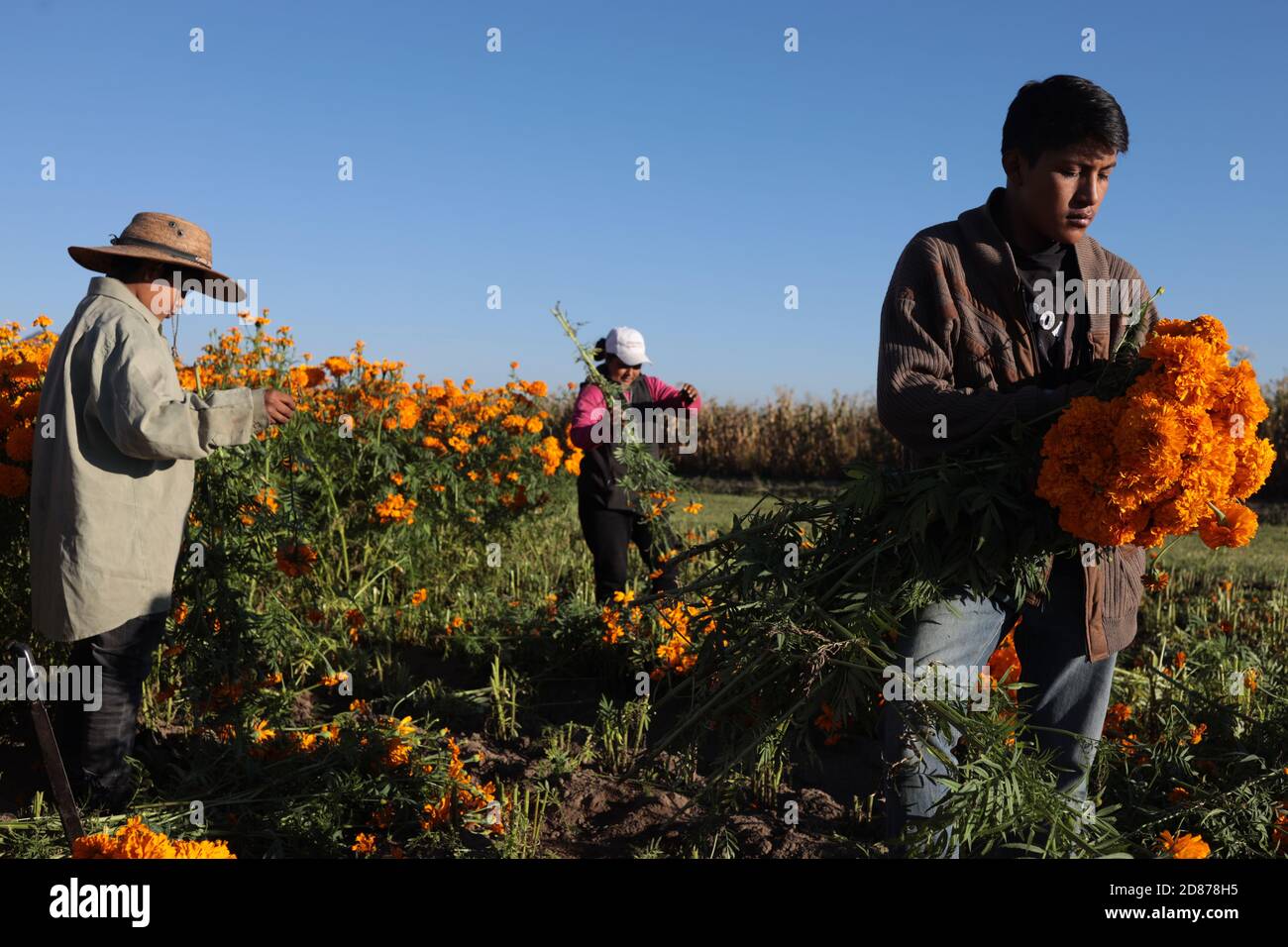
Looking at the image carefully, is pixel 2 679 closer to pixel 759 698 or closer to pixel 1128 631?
pixel 759 698

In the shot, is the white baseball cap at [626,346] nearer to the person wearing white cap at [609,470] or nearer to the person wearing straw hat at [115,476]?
the person wearing white cap at [609,470]

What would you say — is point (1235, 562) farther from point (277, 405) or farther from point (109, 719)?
point (109, 719)

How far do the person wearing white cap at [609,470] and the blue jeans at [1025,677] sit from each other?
298 centimetres

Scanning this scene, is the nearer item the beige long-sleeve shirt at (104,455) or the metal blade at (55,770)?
the metal blade at (55,770)

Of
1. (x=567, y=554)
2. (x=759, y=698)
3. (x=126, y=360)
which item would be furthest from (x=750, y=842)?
(x=567, y=554)

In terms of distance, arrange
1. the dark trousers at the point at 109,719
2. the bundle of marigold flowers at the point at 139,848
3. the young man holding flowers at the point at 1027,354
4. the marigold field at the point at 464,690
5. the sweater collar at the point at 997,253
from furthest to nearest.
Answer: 1. the dark trousers at the point at 109,719
2. the marigold field at the point at 464,690
3. the sweater collar at the point at 997,253
4. the young man holding flowers at the point at 1027,354
5. the bundle of marigold flowers at the point at 139,848

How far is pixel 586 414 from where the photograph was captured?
17.8 ft

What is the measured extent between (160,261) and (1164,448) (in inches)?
130

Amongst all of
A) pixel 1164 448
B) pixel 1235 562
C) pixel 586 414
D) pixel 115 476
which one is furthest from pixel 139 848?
pixel 1235 562

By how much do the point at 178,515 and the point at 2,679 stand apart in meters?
1.00

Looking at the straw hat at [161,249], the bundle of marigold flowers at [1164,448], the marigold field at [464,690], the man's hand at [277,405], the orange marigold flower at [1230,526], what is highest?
the straw hat at [161,249]

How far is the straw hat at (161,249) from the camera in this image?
3.46m

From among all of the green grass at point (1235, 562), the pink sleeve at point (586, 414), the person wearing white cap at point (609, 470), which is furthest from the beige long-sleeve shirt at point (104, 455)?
the green grass at point (1235, 562)
